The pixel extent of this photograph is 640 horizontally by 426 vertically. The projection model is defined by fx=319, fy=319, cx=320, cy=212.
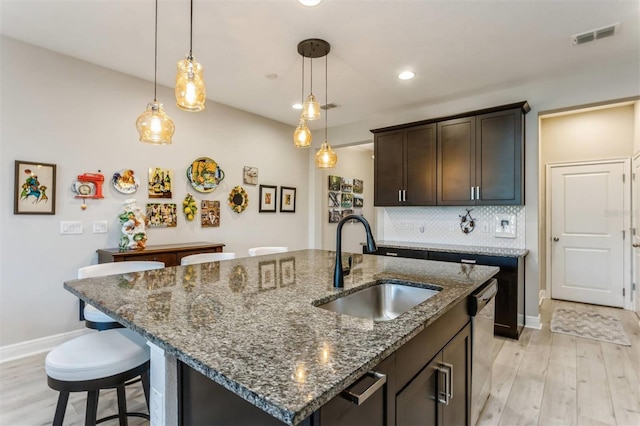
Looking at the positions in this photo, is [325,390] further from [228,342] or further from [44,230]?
[44,230]

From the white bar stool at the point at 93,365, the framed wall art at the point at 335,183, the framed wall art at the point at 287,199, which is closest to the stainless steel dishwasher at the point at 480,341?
the white bar stool at the point at 93,365

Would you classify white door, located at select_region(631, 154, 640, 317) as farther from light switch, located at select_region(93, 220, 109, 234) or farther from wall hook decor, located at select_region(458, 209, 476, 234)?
light switch, located at select_region(93, 220, 109, 234)

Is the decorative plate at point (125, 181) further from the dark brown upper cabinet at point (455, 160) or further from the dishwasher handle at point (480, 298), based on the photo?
the dishwasher handle at point (480, 298)

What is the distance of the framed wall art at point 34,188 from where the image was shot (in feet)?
9.06

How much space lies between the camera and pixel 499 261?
10.7 ft

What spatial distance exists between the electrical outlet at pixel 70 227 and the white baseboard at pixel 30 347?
3.19 feet

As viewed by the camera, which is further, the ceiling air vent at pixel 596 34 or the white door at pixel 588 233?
the white door at pixel 588 233

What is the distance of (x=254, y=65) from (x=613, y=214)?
197 inches

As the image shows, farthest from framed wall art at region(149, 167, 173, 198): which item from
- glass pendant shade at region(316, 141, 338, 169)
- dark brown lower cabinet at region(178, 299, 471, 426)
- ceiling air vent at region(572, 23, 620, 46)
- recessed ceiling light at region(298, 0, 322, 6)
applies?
ceiling air vent at region(572, 23, 620, 46)

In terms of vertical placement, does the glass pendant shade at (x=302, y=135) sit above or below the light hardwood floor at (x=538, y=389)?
above

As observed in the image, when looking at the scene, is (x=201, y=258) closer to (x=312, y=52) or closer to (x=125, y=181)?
(x=125, y=181)

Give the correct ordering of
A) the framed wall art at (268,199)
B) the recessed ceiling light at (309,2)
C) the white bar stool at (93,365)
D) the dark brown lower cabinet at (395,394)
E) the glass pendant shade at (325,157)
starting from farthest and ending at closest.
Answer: the framed wall art at (268,199) → the glass pendant shade at (325,157) → the recessed ceiling light at (309,2) → the white bar stool at (93,365) → the dark brown lower cabinet at (395,394)

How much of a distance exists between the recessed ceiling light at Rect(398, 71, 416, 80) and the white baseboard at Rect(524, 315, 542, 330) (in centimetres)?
298

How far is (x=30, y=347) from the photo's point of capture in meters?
2.86
